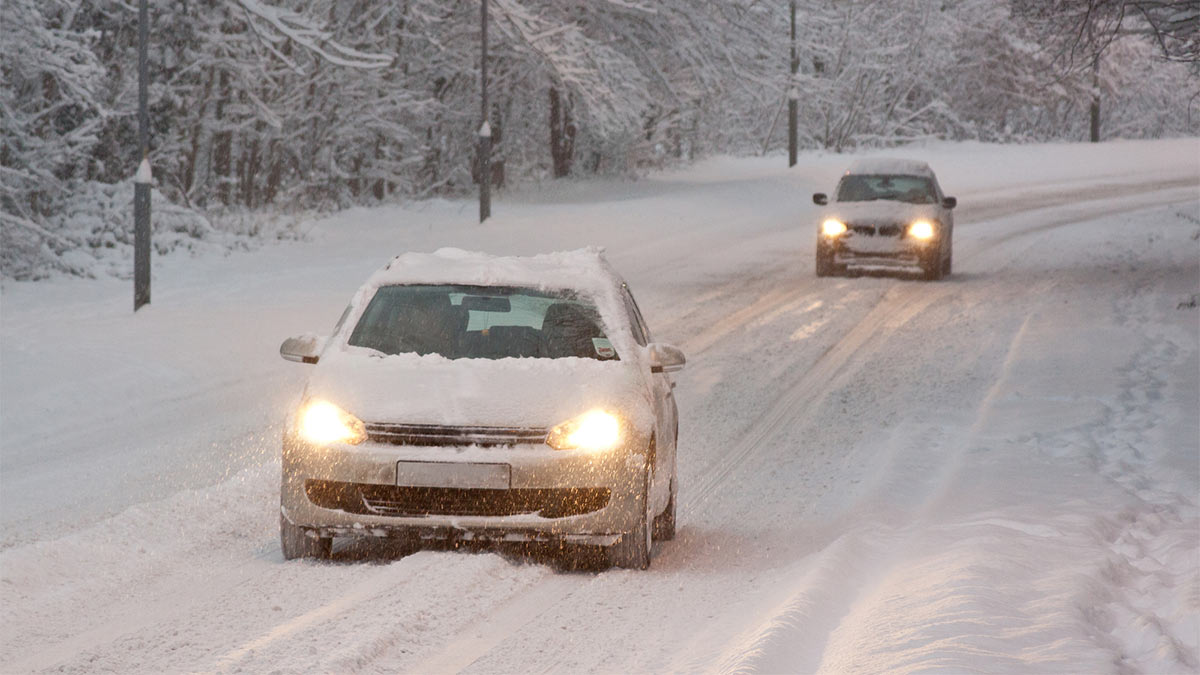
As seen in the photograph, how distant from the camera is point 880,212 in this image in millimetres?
23734

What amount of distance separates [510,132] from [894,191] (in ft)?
63.9

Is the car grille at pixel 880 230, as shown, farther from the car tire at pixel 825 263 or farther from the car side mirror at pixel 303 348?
the car side mirror at pixel 303 348

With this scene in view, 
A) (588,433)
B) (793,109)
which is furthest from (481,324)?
(793,109)

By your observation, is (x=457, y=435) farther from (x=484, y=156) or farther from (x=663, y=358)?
(x=484, y=156)

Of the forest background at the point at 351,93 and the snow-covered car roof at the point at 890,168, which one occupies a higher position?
the forest background at the point at 351,93

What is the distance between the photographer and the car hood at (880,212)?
77.3ft

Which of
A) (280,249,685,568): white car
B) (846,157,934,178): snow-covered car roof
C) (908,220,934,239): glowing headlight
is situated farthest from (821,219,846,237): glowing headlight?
(280,249,685,568): white car

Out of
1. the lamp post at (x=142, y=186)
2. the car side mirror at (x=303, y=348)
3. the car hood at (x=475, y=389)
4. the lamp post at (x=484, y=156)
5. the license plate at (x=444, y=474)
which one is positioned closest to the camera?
the license plate at (x=444, y=474)

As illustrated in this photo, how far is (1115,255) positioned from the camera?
27766mm

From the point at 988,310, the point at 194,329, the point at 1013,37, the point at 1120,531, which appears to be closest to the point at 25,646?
the point at 1120,531

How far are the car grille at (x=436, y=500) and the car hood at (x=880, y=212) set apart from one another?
16.9 m

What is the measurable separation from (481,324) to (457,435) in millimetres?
1195

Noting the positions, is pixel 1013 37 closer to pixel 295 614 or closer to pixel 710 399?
pixel 710 399

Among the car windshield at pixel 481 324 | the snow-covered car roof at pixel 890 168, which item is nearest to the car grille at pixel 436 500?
the car windshield at pixel 481 324
